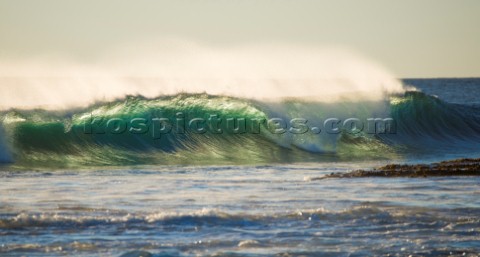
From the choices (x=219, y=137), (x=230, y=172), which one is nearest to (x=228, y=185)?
(x=230, y=172)

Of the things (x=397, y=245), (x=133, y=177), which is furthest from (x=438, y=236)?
(x=133, y=177)

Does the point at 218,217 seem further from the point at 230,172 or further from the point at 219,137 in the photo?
the point at 219,137

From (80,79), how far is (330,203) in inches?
696

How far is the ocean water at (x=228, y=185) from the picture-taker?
10336 mm

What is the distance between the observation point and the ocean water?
10.3 metres

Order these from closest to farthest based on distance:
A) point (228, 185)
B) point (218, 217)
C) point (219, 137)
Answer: point (218, 217) → point (228, 185) → point (219, 137)

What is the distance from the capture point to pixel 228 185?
15.7 m

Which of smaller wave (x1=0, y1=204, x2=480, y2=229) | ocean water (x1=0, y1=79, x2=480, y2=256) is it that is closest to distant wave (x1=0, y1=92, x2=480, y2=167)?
ocean water (x1=0, y1=79, x2=480, y2=256)

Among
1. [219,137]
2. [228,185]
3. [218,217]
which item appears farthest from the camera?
[219,137]

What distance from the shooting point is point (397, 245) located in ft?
32.9

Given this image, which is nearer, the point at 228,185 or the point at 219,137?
the point at 228,185

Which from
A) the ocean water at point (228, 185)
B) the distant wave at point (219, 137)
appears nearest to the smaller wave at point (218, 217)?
the ocean water at point (228, 185)

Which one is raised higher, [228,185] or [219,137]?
[219,137]

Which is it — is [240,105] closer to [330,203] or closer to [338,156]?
[338,156]
